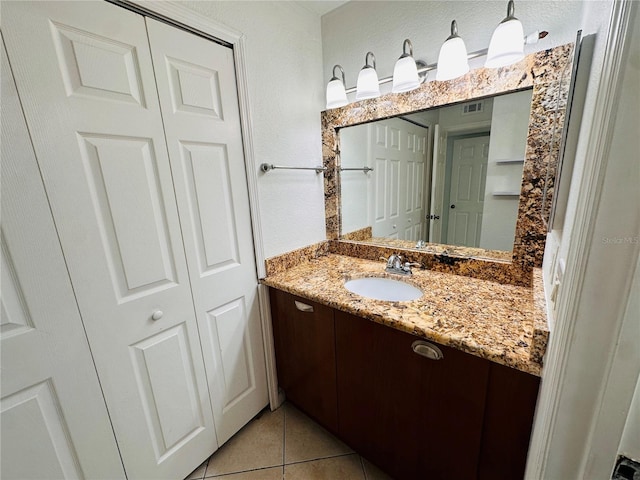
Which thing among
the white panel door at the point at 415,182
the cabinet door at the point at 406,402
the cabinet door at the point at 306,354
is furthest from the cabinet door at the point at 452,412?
the white panel door at the point at 415,182

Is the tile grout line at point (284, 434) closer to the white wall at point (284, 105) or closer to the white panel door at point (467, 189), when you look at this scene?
the white wall at point (284, 105)

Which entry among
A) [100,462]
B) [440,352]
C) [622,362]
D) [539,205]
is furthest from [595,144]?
Result: [100,462]

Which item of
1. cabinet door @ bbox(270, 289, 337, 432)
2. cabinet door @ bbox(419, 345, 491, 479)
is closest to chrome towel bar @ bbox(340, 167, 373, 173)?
cabinet door @ bbox(270, 289, 337, 432)

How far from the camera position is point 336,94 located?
134 cm

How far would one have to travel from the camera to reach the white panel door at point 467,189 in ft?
3.84

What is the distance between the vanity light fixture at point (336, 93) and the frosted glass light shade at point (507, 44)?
2.10 ft

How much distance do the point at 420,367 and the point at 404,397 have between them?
6.4 inches

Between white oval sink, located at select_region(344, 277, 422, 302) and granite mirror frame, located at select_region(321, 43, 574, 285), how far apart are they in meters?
0.20

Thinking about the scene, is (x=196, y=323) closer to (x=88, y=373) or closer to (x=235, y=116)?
(x=88, y=373)

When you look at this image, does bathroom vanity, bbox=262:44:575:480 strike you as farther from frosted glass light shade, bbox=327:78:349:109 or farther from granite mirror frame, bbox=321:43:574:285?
frosted glass light shade, bbox=327:78:349:109

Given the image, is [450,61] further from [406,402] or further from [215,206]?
[406,402]

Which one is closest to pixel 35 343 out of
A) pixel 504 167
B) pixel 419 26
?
pixel 504 167

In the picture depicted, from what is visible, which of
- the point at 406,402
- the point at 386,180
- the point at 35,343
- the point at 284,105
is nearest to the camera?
the point at 35,343

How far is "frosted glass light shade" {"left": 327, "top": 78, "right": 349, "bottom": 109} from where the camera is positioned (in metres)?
1.32
